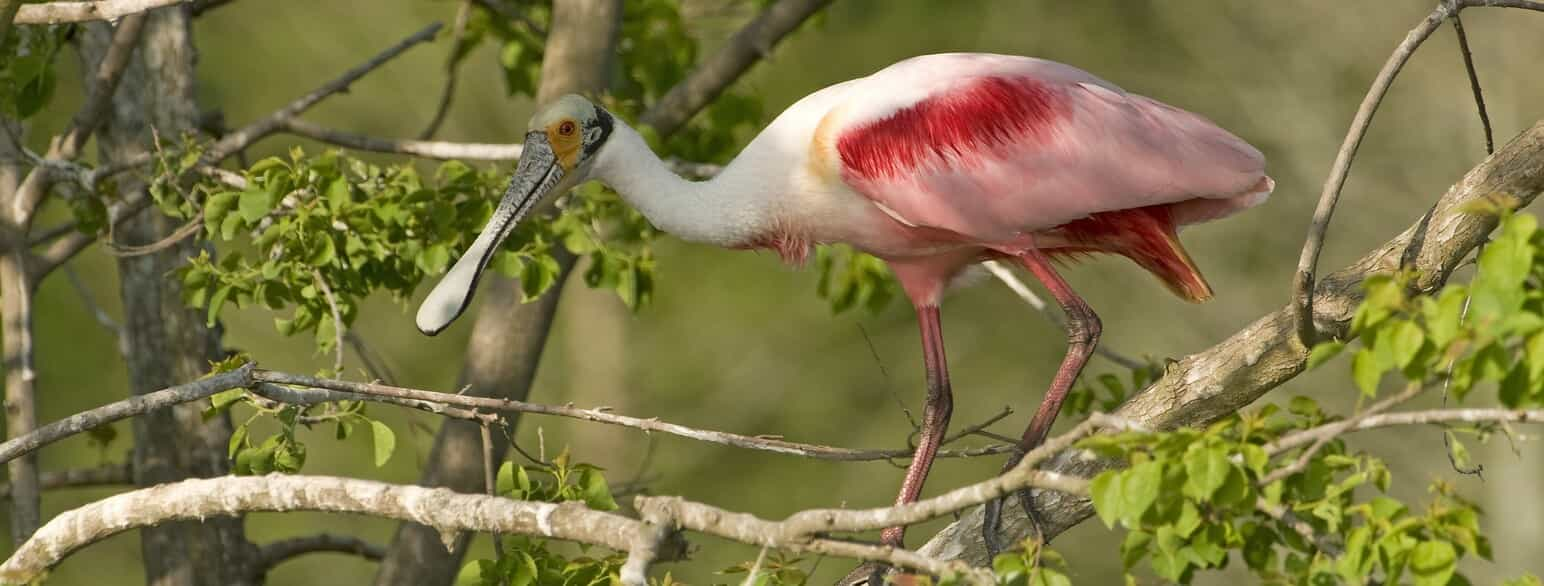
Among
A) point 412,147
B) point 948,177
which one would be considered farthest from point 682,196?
point 412,147

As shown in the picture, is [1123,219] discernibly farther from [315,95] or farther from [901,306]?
[901,306]

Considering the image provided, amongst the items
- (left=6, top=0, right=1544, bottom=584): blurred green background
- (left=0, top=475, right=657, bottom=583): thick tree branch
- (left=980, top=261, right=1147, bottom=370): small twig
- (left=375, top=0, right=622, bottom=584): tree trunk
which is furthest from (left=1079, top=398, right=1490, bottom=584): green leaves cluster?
(left=6, top=0, right=1544, bottom=584): blurred green background

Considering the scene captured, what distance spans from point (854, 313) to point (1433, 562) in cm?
1340

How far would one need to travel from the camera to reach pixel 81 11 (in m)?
4.11

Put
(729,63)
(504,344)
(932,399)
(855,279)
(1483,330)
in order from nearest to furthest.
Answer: (1483,330)
(932,399)
(855,279)
(504,344)
(729,63)

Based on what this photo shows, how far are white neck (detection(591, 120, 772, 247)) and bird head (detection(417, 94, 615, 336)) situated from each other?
0.05 metres

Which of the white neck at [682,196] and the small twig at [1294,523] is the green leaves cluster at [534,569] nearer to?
the small twig at [1294,523]

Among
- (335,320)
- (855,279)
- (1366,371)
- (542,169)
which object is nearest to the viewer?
(1366,371)

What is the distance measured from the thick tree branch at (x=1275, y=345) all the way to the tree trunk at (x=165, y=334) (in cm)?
223

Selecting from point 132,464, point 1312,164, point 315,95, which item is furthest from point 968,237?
point 1312,164

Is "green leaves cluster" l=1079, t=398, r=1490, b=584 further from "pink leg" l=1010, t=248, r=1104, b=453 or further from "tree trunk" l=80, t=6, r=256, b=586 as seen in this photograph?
"tree trunk" l=80, t=6, r=256, b=586

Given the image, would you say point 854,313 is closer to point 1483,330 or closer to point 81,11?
point 81,11

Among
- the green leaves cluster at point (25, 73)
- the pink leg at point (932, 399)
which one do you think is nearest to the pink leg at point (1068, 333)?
the pink leg at point (932, 399)

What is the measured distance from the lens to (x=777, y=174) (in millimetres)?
4688
